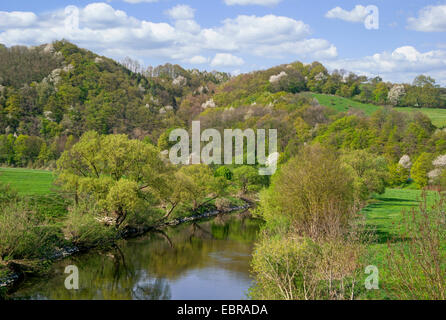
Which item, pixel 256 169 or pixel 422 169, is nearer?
pixel 256 169

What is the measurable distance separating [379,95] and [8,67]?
345 ft

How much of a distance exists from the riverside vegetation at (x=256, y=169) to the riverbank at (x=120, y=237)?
43cm

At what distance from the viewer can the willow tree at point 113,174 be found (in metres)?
32.7

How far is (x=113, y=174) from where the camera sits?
3553 cm

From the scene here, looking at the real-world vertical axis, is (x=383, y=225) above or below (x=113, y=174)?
below

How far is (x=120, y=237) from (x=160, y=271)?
10.1m

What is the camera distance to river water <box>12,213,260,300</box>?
20656 mm

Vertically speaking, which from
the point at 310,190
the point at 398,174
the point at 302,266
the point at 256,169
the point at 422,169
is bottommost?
the point at 398,174

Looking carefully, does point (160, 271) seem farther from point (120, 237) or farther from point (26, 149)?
point (26, 149)

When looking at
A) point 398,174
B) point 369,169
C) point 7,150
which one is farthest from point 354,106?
point 7,150
